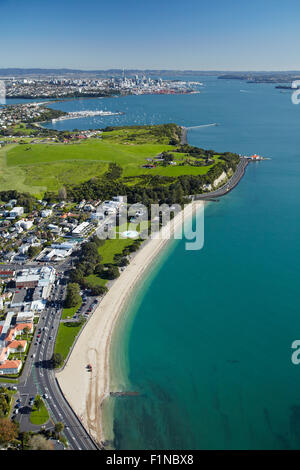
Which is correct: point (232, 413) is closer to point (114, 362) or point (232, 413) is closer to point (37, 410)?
point (114, 362)

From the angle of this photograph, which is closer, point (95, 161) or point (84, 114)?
point (95, 161)

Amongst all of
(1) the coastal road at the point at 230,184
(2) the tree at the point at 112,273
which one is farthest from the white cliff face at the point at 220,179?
(2) the tree at the point at 112,273

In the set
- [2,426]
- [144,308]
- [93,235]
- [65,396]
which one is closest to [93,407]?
[65,396]

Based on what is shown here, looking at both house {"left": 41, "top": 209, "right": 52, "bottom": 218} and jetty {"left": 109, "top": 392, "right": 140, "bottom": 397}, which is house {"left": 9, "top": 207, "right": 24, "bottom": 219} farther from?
jetty {"left": 109, "top": 392, "right": 140, "bottom": 397}

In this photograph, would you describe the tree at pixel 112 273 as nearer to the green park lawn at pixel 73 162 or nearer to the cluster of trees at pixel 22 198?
the cluster of trees at pixel 22 198

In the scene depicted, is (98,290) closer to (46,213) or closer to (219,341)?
(219,341)

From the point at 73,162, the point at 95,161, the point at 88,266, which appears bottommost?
the point at 88,266

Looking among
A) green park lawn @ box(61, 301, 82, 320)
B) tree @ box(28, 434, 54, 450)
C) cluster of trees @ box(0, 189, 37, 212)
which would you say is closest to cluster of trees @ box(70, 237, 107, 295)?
green park lawn @ box(61, 301, 82, 320)

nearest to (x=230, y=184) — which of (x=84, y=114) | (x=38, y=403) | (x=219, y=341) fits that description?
(x=219, y=341)
